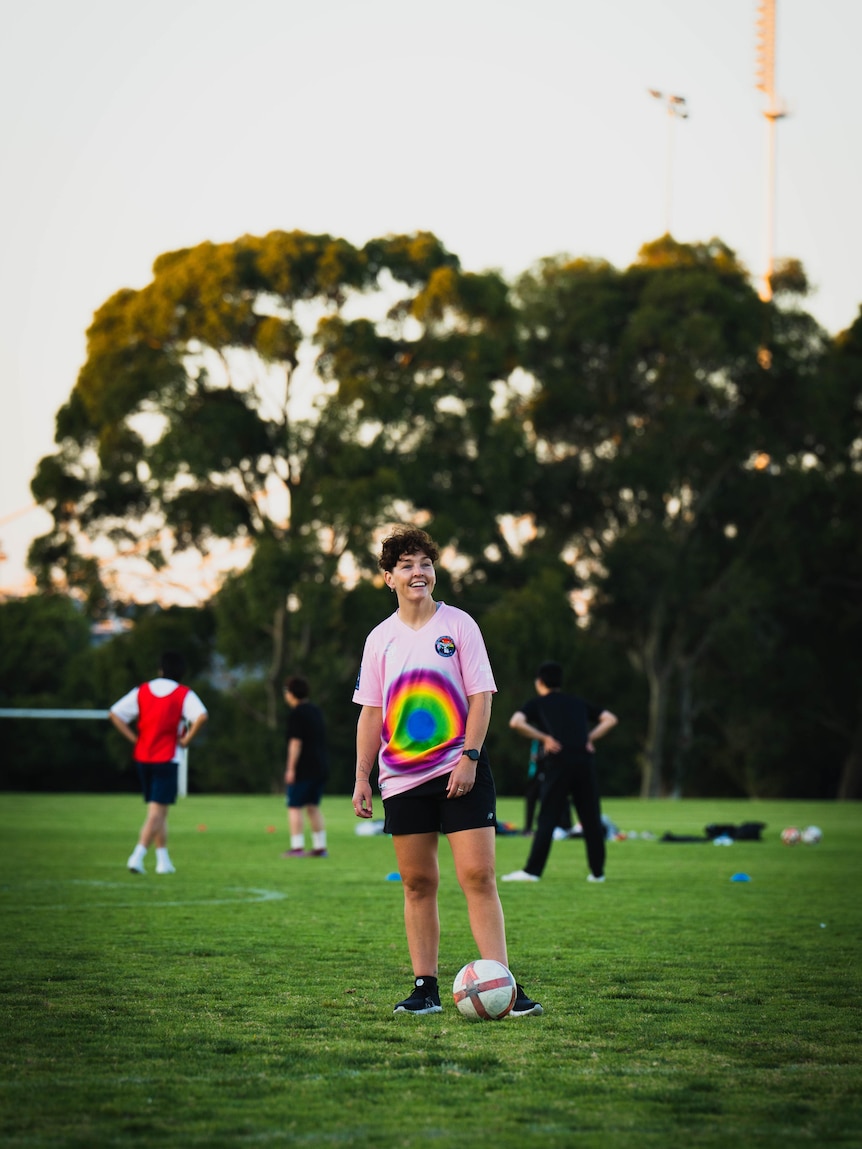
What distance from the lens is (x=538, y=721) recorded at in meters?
14.0

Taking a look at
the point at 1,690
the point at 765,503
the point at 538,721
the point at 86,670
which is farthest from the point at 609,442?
the point at 538,721

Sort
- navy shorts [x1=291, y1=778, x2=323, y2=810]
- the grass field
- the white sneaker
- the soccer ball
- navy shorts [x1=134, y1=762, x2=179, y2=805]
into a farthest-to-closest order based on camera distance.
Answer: navy shorts [x1=291, y1=778, x2=323, y2=810], navy shorts [x1=134, y1=762, x2=179, y2=805], the white sneaker, the soccer ball, the grass field

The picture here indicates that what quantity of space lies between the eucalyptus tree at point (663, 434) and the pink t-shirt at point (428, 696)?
134 ft

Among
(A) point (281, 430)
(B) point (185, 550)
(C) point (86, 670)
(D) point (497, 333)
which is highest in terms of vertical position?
(D) point (497, 333)

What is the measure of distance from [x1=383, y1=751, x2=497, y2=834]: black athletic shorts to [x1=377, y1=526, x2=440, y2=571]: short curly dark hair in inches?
36.6

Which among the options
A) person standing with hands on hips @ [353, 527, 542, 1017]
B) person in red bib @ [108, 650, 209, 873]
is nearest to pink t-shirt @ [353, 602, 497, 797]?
person standing with hands on hips @ [353, 527, 542, 1017]

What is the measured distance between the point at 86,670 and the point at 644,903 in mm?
36227

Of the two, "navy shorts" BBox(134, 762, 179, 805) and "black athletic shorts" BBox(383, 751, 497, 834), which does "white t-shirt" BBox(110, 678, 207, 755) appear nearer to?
"navy shorts" BBox(134, 762, 179, 805)

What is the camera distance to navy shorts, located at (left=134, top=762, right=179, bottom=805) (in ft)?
46.4

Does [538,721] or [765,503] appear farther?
[765,503]

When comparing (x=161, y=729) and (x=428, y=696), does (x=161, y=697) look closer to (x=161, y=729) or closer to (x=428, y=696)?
(x=161, y=729)

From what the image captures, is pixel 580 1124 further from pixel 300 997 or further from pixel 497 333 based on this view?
pixel 497 333

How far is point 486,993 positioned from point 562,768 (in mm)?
7004

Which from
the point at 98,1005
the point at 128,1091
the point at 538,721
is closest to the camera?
the point at 128,1091
